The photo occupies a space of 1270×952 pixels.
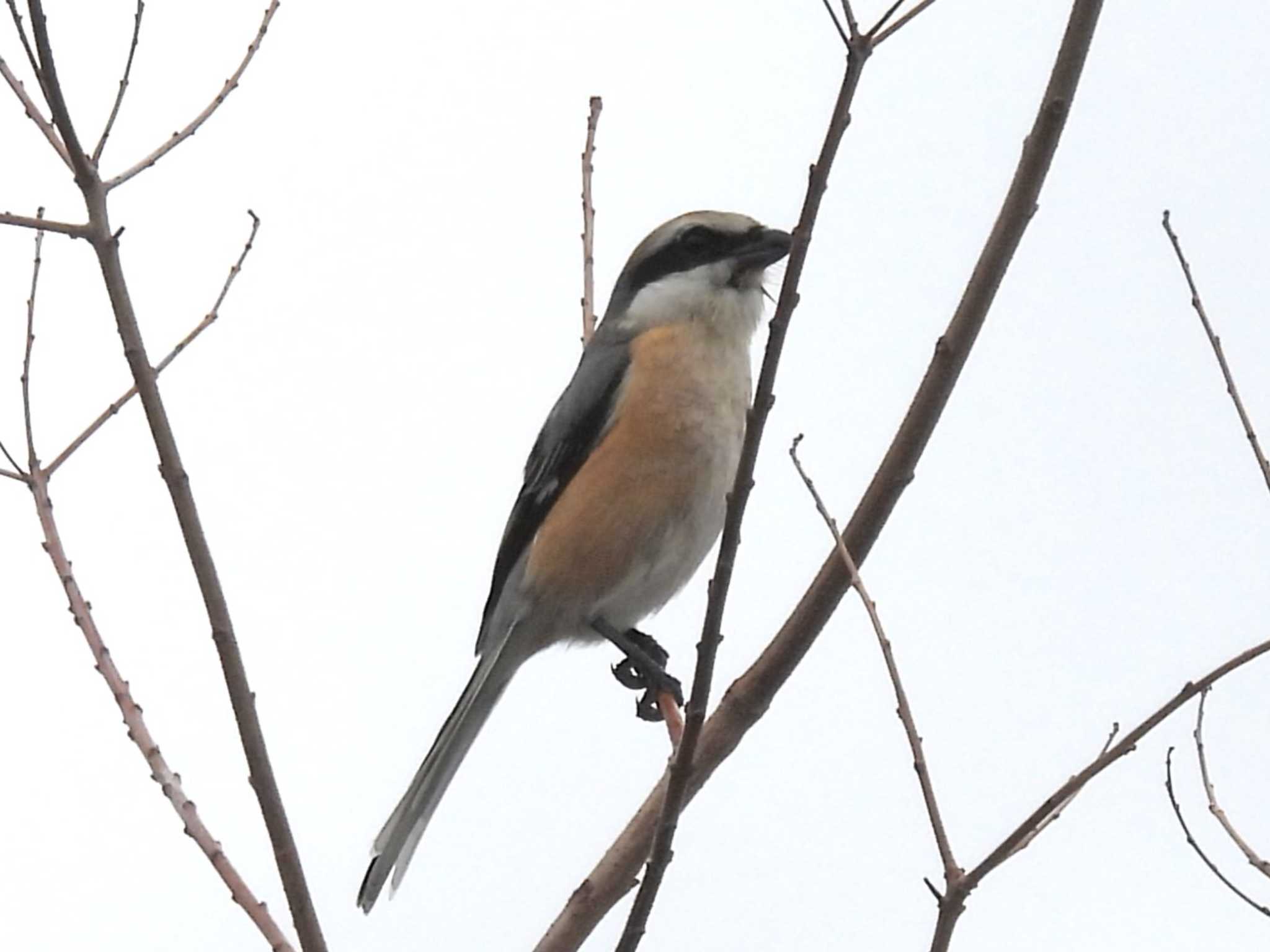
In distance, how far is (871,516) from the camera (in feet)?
9.93

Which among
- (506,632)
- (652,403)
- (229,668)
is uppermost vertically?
(652,403)

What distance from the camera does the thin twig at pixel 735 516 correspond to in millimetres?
2252

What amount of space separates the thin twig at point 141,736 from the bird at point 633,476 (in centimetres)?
132

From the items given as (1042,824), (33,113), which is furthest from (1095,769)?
(33,113)

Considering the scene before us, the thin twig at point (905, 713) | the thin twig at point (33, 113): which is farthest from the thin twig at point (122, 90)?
the thin twig at point (905, 713)

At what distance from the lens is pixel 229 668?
8.66ft

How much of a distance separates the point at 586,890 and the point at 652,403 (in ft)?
6.13

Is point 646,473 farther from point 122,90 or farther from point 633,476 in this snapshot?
point 122,90

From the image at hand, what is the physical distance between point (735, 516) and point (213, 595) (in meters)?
0.88

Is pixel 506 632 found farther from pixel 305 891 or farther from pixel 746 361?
pixel 305 891

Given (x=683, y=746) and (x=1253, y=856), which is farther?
(x=1253, y=856)

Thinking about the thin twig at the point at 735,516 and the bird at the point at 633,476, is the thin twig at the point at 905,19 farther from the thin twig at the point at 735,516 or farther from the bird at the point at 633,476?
the bird at the point at 633,476

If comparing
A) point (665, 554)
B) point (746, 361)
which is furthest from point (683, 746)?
point (746, 361)

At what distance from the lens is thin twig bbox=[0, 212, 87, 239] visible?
2.68 meters
